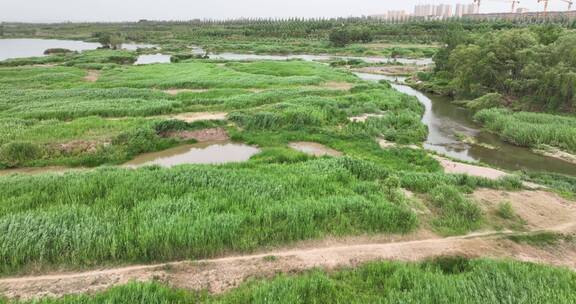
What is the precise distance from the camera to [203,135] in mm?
17375

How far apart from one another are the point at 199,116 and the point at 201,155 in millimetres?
4618

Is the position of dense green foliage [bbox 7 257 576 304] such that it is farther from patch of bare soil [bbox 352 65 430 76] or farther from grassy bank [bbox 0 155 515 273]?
patch of bare soil [bbox 352 65 430 76]

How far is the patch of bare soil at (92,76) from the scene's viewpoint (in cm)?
3261

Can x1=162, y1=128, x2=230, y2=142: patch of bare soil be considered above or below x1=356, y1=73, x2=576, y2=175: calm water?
above

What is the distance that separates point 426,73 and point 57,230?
42.2m

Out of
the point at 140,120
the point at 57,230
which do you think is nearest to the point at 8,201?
the point at 57,230

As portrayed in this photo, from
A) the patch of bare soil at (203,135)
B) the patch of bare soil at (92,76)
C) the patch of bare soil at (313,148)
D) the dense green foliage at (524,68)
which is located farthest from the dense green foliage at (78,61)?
the dense green foliage at (524,68)

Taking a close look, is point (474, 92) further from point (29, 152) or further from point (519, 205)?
point (29, 152)

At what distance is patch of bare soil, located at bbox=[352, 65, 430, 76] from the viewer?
46181 millimetres

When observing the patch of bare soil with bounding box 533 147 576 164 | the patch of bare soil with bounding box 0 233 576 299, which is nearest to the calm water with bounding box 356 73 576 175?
the patch of bare soil with bounding box 533 147 576 164

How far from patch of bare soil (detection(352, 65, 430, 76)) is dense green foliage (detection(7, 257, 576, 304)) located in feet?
142

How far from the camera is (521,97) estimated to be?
80.0 feet

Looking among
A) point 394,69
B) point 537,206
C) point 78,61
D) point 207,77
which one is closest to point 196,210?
point 537,206

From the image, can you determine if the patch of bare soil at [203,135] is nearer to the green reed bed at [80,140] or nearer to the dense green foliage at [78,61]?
the green reed bed at [80,140]
